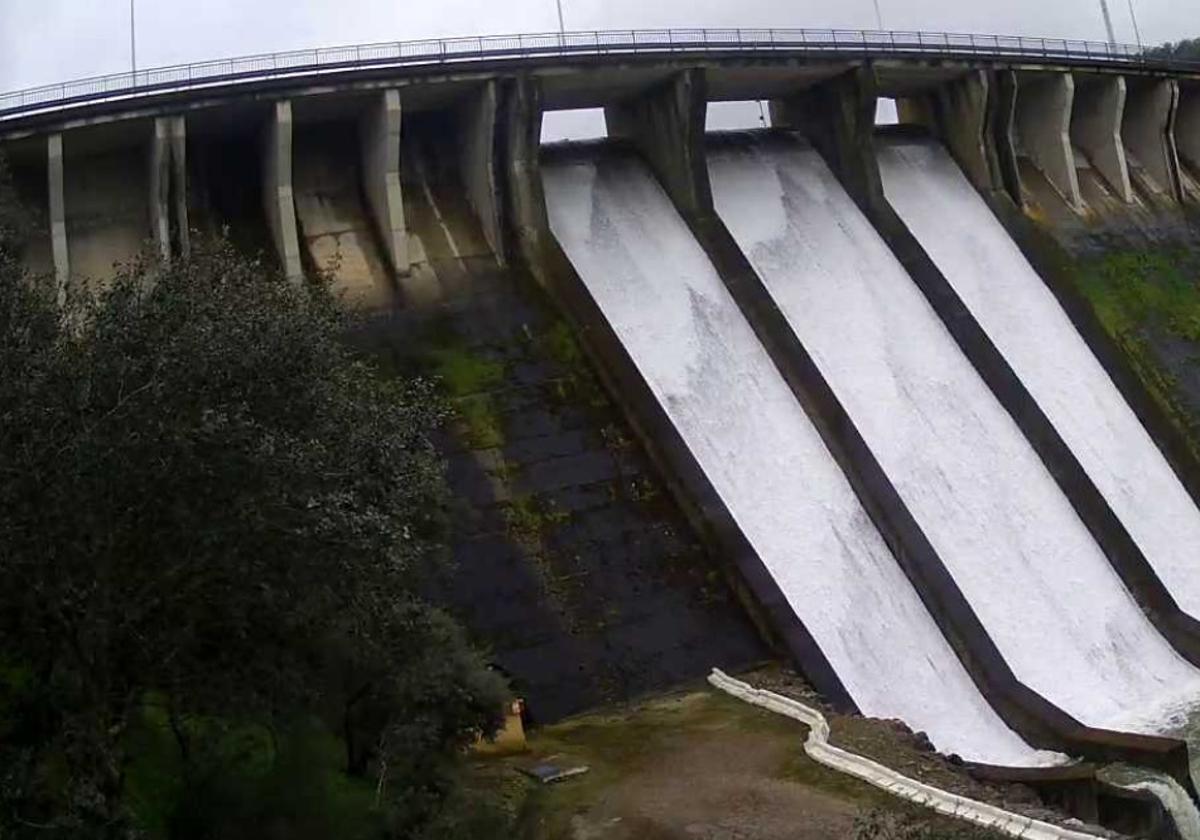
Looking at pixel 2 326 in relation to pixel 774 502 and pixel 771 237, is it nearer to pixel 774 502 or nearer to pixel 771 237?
pixel 774 502

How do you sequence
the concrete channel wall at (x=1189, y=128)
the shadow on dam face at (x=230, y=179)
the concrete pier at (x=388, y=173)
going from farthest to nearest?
the concrete channel wall at (x=1189, y=128) < the shadow on dam face at (x=230, y=179) < the concrete pier at (x=388, y=173)

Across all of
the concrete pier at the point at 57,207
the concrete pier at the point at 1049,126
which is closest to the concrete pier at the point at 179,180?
the concrete pier at the point at 57,207

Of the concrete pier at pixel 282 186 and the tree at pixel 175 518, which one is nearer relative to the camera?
the tree at pixel 175 518

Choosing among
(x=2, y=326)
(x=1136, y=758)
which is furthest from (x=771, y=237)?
(x=2, y=326)

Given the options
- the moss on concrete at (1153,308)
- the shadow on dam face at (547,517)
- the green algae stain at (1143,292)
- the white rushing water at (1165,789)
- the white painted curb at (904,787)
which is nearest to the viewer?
the white painted curb at (904,787)

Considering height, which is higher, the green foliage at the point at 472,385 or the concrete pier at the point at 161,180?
the concrete pier at the point at 161,180

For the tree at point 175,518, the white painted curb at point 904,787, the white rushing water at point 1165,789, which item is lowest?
the white rushing water at point 1165,789

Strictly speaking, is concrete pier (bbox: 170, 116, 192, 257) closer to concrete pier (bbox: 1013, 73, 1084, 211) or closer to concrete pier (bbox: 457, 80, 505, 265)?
concrete pier (bbox: 457, 80, 505, 265)

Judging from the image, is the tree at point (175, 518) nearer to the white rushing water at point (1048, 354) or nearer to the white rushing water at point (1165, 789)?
the white rushing water at point (1165, 789)
